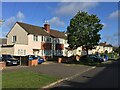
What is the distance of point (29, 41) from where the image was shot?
169 feet

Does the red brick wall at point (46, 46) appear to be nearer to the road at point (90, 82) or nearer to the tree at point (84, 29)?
the tree at point (84, 29)

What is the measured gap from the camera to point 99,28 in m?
46.6

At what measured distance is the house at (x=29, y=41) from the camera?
155 feet

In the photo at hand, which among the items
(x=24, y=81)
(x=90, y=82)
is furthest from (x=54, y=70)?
(x=24, y=81)

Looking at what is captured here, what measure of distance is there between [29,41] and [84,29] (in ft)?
38.0

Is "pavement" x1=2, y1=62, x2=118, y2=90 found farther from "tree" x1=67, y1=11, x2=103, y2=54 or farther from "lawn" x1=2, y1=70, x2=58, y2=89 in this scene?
"tree" x1=67, y1=11, x2=103, y2=54

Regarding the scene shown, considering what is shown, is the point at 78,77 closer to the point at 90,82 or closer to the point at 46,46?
the point at 90,82

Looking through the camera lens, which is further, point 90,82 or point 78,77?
point 78,77

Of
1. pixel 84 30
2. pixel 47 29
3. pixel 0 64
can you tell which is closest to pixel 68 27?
pixel 84 30

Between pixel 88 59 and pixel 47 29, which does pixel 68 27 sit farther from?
pixel 47 29

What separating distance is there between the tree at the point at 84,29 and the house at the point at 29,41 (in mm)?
9049

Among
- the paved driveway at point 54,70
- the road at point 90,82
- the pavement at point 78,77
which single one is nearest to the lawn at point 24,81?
the pavement at point 78,77

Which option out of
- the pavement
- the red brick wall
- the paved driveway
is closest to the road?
the pavement

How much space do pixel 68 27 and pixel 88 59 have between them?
6888mm
